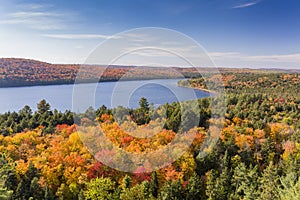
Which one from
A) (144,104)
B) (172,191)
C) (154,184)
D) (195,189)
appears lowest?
(195,189)

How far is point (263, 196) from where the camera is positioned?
17.4 m

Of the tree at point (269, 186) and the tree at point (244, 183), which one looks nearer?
the tree at point (269, 186)

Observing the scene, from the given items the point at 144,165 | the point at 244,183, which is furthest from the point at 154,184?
the point at 244,183

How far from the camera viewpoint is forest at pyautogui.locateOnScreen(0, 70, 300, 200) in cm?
1942

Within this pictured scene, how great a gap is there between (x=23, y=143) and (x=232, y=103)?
3872 cm

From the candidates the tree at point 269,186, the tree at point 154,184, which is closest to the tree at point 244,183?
the tree at point 269,186

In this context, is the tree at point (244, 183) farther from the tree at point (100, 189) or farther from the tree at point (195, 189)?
the tree at point (100, 189)

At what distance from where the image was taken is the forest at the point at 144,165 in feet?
63.7

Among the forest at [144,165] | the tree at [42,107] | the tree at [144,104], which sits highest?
the tree at [144,104]

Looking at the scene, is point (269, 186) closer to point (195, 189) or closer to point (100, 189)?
point (195, 189)

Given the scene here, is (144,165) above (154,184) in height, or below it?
above

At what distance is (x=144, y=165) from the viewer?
21250 mm

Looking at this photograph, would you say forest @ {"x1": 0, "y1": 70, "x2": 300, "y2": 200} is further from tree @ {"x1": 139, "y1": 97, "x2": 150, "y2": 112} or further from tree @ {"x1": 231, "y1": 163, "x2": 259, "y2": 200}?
tree @ {"x1": 139, "y1": 97, "x2": 150, "y2": 112}

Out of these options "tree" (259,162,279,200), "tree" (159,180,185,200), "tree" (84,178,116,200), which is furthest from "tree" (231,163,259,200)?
"tree" (84,178,116,200)
